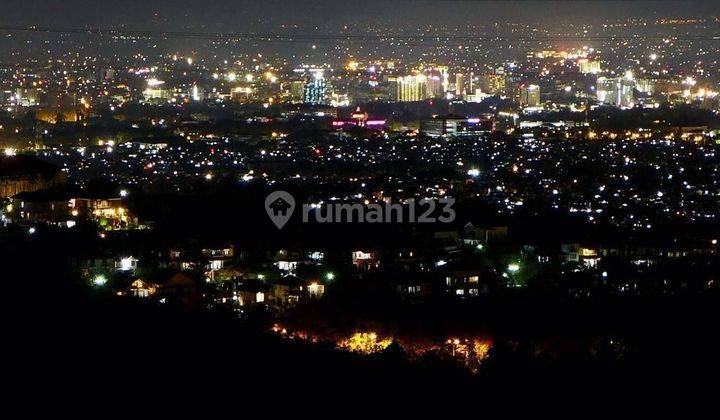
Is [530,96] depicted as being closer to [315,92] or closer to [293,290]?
[315,92]

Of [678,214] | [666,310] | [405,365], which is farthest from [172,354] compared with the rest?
[678,214]

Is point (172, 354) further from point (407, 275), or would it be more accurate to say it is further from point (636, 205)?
point (636, 205)

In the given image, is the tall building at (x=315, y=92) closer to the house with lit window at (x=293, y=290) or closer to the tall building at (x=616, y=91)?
the tall building at (x=616, y=91)

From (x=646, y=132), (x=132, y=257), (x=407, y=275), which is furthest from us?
(x=646, y=132)

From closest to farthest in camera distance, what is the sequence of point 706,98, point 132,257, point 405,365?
point 405,365
point 132,257
point 706,98

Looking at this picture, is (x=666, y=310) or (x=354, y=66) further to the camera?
(x=354, y=66)

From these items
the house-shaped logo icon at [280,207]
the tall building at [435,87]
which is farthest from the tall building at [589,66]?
the house-shaped logo icon at [280,207]

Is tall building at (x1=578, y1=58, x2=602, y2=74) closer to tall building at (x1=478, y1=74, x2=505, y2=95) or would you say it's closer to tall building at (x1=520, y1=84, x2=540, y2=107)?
tall building at (x1=478, y1=74, x2=505, y2=95)

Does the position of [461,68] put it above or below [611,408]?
above
